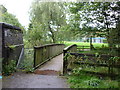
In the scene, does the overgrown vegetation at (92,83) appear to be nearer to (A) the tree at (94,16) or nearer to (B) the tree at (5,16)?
(B) the tree at (5,16)

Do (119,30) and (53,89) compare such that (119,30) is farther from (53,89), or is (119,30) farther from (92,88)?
(53,89)

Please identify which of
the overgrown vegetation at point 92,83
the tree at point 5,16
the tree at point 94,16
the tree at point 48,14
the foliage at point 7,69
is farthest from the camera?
the tree at point 48,14

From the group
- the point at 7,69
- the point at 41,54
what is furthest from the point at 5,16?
the point at 7,69

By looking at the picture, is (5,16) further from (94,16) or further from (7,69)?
(94,16)

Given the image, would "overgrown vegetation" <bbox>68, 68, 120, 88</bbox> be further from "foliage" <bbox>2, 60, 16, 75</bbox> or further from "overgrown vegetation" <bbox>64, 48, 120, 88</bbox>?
"foliage" <bbox>2, 60, 16, 75</bbox>

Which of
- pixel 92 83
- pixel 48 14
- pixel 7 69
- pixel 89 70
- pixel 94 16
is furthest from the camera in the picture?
pixel 48 14

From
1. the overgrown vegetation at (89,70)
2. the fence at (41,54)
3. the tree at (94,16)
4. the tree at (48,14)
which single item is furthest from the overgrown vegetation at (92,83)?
the tree at (48,14)

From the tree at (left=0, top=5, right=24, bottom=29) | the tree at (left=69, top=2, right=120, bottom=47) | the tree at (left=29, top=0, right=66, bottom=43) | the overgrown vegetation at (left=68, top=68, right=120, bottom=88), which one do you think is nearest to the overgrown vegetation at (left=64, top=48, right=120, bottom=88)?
the overgrown vegetation at (left=68, top=68, right=120, bottom=88)

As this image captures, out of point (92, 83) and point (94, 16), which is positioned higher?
point (94, 16)

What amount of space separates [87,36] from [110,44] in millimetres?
3389

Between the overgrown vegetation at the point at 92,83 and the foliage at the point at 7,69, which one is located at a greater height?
the foliage at the point at 7,69

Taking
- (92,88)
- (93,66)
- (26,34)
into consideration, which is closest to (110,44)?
(93,66)

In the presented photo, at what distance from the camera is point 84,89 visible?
196cm

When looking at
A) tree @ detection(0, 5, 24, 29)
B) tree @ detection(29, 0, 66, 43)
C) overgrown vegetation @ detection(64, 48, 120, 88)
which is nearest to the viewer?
overgrown vegetation @ detection(64, 48, 120, 88)
